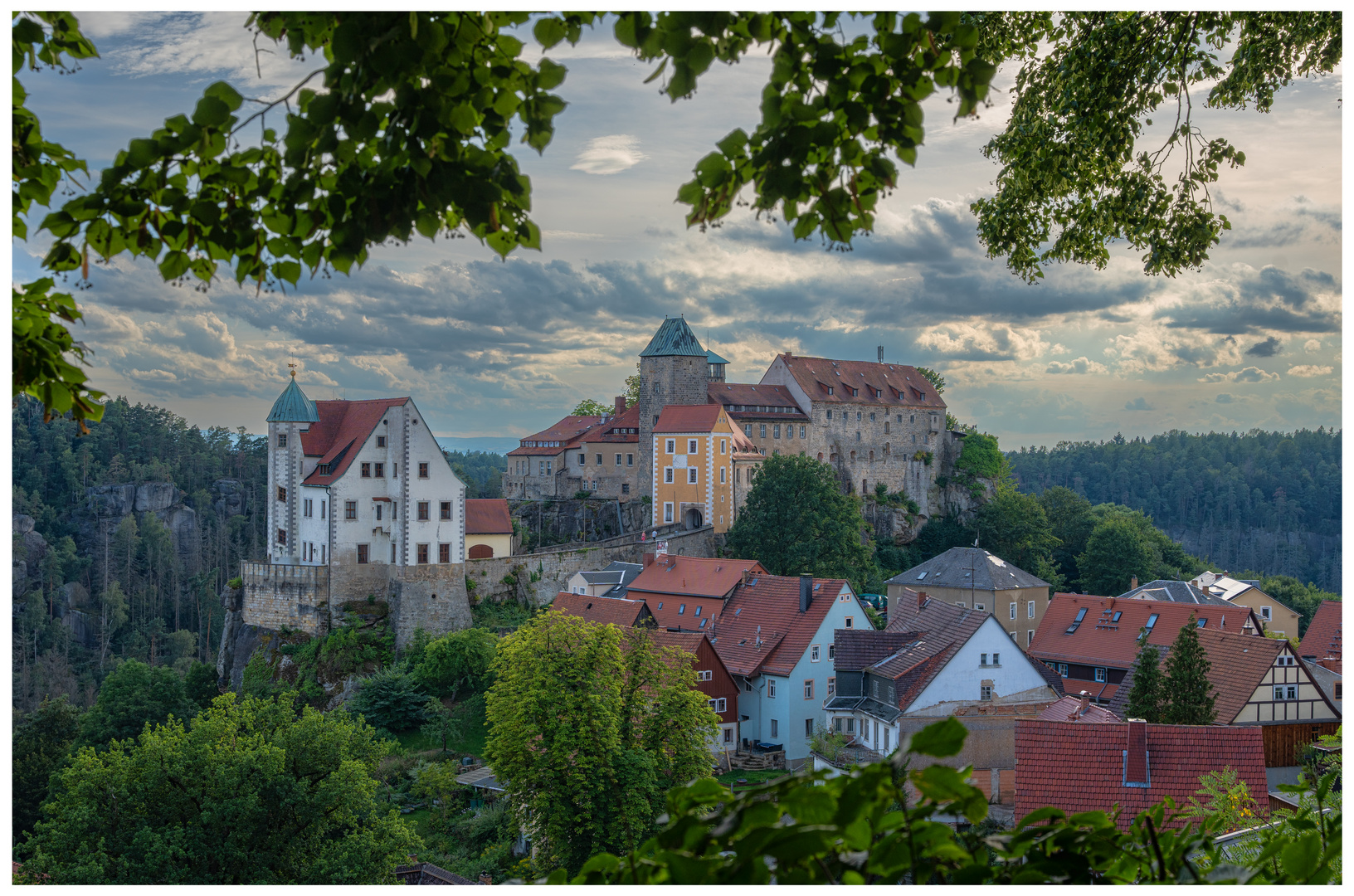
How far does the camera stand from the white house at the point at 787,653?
91.8ft

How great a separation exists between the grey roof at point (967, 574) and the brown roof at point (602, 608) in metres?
13.1

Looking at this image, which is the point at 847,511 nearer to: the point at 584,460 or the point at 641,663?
the point at 584,460

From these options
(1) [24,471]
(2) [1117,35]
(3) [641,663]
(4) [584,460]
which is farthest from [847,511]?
(1) [24,471]

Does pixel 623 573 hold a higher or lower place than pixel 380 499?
lower

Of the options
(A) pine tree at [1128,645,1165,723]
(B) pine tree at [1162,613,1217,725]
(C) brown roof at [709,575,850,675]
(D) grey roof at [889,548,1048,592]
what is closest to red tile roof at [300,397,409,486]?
(C) brown roof at [709,575,850,675]

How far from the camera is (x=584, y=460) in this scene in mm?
53719

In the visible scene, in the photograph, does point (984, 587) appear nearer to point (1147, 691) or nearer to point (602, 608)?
point (602, 608)

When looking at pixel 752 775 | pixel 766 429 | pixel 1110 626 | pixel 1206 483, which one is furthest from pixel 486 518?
pixel 1206 483

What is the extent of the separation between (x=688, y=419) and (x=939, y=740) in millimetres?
44715

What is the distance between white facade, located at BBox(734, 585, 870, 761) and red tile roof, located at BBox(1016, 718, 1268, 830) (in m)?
13.9

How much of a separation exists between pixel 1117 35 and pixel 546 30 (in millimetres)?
4855

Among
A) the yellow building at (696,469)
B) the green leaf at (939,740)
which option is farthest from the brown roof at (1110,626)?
the green leaf at (939,740)

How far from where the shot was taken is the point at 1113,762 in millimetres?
12938

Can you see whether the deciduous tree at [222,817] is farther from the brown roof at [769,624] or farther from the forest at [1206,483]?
the forest at [1206,483]
